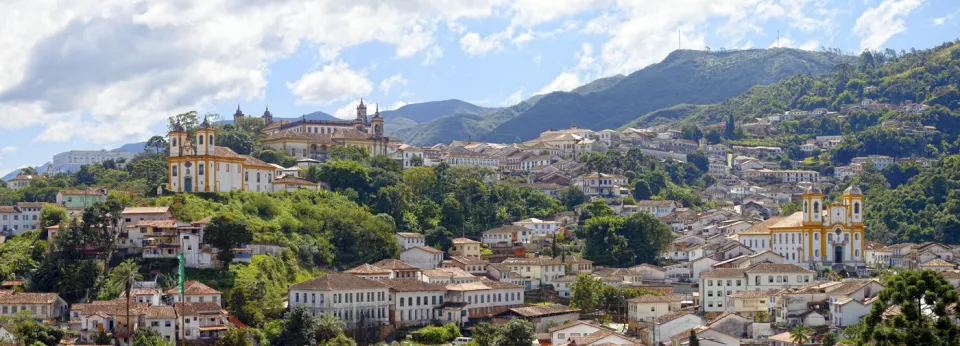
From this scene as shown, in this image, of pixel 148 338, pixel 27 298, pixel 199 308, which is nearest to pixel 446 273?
pixel 199 308

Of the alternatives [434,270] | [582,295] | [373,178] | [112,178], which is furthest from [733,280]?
[112,178]

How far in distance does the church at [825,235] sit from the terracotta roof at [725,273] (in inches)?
397

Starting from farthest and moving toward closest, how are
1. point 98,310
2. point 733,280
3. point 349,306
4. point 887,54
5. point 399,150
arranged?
point 887,54 < point 399,150 < point 733,280 < point 349,306 < point 98,310

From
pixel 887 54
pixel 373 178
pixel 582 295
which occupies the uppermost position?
pixel 887 54

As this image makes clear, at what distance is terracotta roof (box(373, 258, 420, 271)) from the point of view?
73.4m

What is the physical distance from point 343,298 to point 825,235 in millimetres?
31008

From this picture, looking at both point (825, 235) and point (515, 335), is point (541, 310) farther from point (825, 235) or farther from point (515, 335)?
point (825, 235)

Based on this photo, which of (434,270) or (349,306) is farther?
(434,270)

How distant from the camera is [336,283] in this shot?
2586 inches

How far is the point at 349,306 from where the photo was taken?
215 ft

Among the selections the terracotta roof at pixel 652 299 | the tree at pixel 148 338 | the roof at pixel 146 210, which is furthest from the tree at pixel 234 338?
the terracotta roof at pixel 652 299

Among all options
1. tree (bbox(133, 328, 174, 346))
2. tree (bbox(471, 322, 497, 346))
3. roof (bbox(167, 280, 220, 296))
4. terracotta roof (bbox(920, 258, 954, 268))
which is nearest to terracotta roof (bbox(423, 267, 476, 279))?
tree (bbox(471, 322, 497, 346))

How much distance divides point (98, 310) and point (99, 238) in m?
7.91

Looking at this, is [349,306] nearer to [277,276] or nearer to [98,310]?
[277,276]
